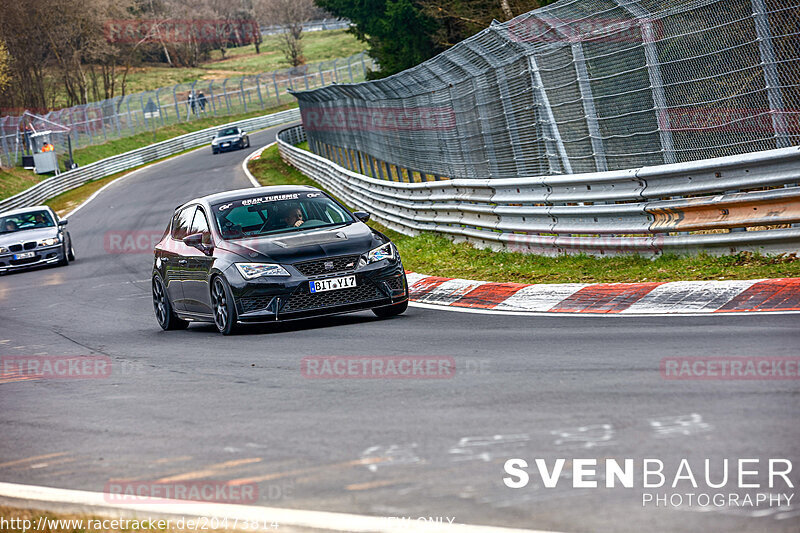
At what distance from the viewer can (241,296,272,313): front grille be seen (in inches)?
399

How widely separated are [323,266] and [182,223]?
286cm

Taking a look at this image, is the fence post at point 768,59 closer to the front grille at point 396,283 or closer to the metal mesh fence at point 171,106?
the front grille at point 396,283

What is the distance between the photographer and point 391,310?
10.9 metres

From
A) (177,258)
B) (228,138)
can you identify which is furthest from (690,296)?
(228,138)

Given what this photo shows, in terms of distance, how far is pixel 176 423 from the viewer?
6.42 metres

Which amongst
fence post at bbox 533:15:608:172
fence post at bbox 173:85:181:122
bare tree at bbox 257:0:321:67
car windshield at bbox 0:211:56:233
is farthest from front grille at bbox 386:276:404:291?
bare tree at bbox 257:0:321:67

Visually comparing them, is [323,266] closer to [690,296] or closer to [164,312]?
[164,312]

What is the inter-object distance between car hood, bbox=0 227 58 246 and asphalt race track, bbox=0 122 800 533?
15071 mm

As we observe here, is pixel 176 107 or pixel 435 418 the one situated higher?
pixel 176 107

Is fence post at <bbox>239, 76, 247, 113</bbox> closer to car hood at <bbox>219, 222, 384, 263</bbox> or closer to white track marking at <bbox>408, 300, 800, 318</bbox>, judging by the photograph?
white track marking at <bbox>408, 300, 800, 318</bbox>

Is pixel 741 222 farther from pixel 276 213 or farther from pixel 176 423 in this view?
pixel 176 423

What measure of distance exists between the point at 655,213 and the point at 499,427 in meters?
6.28

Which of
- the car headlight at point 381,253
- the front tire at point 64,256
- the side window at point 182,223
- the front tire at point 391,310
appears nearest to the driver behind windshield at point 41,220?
the front tire at point 64,256

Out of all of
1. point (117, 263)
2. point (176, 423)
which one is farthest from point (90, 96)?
point (176, 423)
